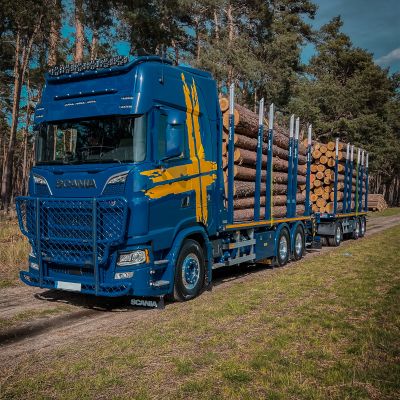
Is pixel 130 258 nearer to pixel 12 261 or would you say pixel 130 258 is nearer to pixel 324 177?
pixel 12 261

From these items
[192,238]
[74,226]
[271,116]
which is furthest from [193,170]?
[271,116]

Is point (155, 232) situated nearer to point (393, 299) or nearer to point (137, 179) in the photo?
point (137, 179)

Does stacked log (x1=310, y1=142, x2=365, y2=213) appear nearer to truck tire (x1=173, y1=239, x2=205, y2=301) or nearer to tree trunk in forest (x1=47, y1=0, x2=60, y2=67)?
truck tire (x1=173, y1=239, x2=205, y2=301)

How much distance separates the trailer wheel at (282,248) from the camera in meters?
11.4

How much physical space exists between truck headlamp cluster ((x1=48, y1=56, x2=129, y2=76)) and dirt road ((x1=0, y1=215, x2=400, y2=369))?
3.69 meters

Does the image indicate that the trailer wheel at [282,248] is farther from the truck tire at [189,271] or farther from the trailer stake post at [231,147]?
the truck tire at [189,271]

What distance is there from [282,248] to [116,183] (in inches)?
262

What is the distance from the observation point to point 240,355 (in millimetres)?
4652

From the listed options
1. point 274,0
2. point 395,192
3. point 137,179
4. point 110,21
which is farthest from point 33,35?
point 395,192

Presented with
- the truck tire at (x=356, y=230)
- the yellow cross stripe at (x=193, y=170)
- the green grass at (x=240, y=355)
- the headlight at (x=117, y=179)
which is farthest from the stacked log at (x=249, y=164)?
the truck tire at (x=356, y=230)

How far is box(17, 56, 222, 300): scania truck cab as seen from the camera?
20.4ft

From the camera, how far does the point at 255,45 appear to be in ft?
106

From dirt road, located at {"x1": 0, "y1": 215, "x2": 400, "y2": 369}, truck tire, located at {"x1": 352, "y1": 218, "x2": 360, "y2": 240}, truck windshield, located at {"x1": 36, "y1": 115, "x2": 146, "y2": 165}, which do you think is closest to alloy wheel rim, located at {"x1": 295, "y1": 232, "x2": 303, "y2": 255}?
dirt road, located at {"x1": 0, "y1": 215, "x2": 400, "y2": 369}

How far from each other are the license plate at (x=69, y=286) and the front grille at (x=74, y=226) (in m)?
0.31
